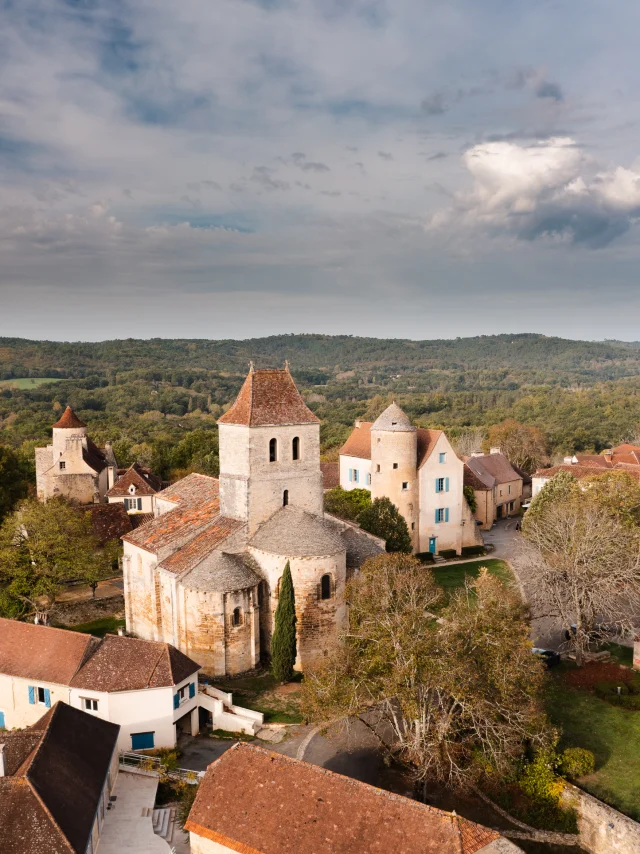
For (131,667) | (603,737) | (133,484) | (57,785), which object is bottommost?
(603,737)

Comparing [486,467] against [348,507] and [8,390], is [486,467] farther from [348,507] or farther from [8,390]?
[8,390]

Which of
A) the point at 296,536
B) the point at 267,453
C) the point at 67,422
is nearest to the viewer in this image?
the point at 296,536

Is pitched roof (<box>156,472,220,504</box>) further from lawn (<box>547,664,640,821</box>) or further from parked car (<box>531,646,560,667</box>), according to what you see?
lawn (<box>547,664,640,821</box>)

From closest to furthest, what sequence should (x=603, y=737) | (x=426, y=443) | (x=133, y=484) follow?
(x=603, y=737)
(x=426, y=443)
(x=133, y=484)

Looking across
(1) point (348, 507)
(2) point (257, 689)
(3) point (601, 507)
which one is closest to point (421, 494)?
→ (1) point (348, 507)

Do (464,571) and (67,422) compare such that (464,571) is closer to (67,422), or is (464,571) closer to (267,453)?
(267,453)

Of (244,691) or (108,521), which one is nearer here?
(244,691)

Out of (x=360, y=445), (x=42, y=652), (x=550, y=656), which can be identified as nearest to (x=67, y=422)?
(x=360, y=445)
